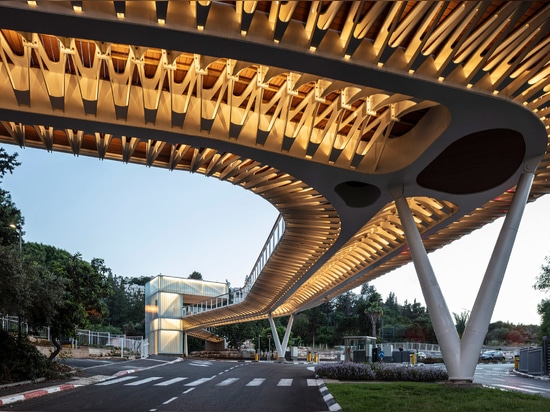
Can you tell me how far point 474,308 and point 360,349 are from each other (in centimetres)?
2057

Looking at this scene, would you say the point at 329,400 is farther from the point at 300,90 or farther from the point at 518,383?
the point at 518,383

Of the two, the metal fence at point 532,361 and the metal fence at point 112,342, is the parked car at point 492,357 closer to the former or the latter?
the metal fence at point 532,361

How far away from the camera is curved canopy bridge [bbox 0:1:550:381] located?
13172mm

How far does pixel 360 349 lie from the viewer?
41438 millimetres

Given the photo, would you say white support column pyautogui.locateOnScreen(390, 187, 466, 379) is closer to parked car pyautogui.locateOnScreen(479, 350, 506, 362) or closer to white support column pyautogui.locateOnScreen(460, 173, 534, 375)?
white support column pyautogui.locateOnScreen(460, 173, 534, 375)

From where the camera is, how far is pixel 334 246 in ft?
120

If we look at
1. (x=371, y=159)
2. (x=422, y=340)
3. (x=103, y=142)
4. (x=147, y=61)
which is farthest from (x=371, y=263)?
(x=422, y=340)

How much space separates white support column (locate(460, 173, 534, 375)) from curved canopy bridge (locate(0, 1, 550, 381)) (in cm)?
5

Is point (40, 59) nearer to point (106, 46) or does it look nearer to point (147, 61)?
point (106, 46)

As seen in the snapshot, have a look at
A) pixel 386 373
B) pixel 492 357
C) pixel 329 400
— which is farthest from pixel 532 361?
pixel 492 357

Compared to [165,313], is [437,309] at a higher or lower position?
higher

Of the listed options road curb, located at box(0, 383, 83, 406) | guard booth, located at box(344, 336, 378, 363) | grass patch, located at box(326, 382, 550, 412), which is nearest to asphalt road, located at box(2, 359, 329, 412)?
road curb, located at box(0, 383, 83, 406)

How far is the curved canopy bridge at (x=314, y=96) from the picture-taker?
1317 cm

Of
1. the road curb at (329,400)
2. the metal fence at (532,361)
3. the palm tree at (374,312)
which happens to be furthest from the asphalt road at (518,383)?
the palm tree at (374,312)
